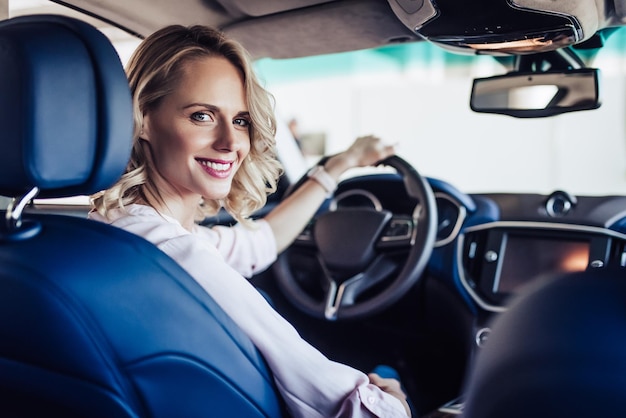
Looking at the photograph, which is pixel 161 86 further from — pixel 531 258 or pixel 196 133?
pixel 531 258

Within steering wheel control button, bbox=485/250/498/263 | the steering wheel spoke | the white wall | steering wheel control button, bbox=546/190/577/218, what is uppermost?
steering wheel control button, bbox=546/190/577/218

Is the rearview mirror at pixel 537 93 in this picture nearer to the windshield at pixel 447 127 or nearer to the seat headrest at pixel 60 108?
the seat headrest at pixel 60 108

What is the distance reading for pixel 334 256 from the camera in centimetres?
242

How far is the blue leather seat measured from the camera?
0.66 m

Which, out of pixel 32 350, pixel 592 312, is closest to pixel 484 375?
pixel 592 312

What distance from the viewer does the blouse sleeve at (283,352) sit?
1.33 metres

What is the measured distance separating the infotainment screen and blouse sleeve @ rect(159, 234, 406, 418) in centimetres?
113

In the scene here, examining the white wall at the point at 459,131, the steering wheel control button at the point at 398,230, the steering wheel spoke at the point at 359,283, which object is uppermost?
the steering wheel control button at the point at 398,230

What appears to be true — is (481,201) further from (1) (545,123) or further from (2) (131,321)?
(1) (545,123)

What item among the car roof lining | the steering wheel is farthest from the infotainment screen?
the car roof lining

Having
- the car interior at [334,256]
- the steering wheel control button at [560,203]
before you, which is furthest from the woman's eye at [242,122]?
the steering wheel control button at [560,203]

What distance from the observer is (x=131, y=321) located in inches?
43.8

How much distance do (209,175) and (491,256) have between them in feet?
3.63

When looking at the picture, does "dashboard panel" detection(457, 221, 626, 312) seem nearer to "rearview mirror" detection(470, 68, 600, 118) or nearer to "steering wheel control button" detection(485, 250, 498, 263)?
"steering wheel control button" detection(485, 250, 498, 263)
